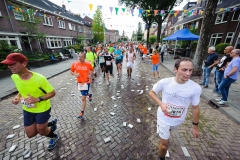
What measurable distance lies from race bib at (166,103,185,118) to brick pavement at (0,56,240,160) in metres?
1.20

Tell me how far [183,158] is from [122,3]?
2757 cm

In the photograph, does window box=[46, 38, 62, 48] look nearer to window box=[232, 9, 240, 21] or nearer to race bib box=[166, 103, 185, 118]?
race bib box=[166, 103, 185, 118]

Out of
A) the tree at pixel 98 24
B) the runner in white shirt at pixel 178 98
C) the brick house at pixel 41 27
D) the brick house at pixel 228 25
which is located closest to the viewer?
the runner in white shirt at pixel 178 98

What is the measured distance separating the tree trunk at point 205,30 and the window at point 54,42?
20.2 meters

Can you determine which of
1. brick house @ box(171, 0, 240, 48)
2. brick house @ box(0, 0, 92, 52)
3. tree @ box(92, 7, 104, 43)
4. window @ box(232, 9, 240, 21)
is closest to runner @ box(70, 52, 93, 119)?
brick house @ box(0, 0, 92, 52)

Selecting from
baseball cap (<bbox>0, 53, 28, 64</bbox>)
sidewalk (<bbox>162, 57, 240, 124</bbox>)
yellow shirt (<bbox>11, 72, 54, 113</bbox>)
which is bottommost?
sidewalk (<bbox>162, 57, 240, 124</bbox>)

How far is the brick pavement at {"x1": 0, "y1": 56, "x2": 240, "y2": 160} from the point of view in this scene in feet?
8.18

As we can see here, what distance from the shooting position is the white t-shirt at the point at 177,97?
1743mm

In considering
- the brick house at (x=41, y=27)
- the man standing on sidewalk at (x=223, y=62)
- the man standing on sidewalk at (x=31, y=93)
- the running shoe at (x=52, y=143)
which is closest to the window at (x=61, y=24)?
the brick house at (x=41, y=27)

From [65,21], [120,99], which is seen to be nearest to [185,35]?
[120,99]

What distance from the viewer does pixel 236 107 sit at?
3.99 m

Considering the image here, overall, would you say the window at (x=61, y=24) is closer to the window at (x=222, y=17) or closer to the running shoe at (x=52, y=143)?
the running shoe at (x=52, y=143)

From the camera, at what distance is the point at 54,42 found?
19406 mm

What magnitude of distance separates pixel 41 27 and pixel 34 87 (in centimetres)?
1896
